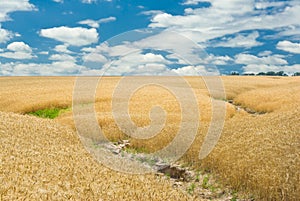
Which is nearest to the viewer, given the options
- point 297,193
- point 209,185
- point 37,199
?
point 37,199

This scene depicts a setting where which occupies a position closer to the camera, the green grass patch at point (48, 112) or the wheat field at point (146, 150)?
the wheat field at point (146, 150)

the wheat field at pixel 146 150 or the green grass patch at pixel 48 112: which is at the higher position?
the wheat field at pixel 146 150

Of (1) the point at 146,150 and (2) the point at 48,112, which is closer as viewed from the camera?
(1) the point at 146,150

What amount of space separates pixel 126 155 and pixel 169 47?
17.5 feet

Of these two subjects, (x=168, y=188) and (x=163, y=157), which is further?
(x=163, y=157)

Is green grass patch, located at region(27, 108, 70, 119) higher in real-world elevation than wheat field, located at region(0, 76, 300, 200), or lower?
lower

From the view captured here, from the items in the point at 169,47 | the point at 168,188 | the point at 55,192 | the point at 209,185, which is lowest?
the point at 209,185

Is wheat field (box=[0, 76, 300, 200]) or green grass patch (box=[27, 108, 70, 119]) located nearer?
wheat field (box=[0, 76, 300, 200])

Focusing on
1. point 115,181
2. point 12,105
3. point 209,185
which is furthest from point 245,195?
point 12,105

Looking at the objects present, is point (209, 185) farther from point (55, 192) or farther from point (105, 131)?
point (105, 131)

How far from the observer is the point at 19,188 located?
259 inches

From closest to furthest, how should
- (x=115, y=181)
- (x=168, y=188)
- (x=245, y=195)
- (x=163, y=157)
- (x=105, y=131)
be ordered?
(x=115, y=181) < (x=168, y=188) < (x=245, y=195) < (x=163, y=157) < (x=105, y=131)

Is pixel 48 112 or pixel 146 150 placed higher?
pixel 48 112

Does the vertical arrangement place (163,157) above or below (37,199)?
below
